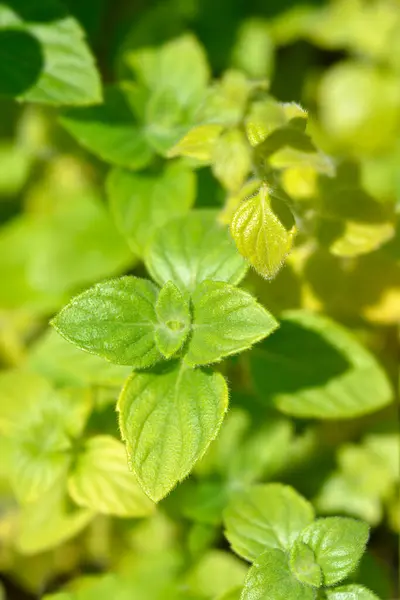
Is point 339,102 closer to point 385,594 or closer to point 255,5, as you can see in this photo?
point 255,5

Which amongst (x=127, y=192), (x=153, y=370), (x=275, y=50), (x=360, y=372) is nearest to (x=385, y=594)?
(x=360, y=372)

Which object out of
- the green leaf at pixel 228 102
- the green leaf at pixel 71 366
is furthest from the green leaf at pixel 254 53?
the green leaf at pixel 71 366

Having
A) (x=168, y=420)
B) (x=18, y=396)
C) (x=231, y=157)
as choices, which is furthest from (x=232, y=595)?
(x=231, y=157)

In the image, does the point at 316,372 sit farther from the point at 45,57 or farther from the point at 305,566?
the point at 45,57

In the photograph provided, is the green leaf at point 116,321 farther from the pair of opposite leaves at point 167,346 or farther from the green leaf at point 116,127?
the green leaf at point 116,127

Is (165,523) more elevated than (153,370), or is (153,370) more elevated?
(153,370)

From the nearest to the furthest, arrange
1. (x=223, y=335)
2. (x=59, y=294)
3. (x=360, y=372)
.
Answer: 1. (x=223, y=335)
2. (x=360, y=372)
3. (x=59, y=294)

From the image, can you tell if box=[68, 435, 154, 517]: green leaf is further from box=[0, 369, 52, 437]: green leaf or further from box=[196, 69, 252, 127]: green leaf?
box=[196, 69, 252, 127]: green leaf
